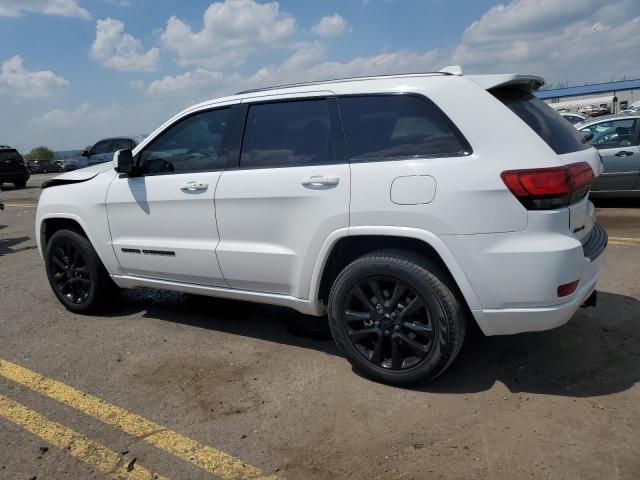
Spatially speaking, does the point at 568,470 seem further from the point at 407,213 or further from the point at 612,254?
the point at 612,254

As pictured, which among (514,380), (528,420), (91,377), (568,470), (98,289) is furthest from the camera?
(98,289)

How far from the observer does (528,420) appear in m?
2.95

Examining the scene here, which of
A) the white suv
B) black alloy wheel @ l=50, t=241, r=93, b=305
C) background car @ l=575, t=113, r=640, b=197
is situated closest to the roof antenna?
the white suv

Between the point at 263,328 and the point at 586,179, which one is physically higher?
the point at 586,179

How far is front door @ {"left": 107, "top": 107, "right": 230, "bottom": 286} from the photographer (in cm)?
396

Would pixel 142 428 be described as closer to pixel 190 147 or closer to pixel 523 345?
pixel 190 147

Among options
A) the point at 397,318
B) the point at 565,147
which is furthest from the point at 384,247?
the point at 565,147

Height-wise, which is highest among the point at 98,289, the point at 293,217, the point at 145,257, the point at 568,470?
the point at 293,217

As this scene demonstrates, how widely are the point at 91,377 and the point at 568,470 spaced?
2.99 meters

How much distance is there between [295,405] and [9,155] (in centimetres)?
2333

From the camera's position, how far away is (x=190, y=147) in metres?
4.14

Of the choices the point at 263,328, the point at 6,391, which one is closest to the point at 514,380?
the point at 263,328

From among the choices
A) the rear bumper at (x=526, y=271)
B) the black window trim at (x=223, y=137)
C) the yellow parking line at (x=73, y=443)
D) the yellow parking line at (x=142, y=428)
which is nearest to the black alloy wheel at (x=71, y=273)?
the black window trim at (x=223, y=137)

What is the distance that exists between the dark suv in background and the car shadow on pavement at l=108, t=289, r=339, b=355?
1966 centimetres
